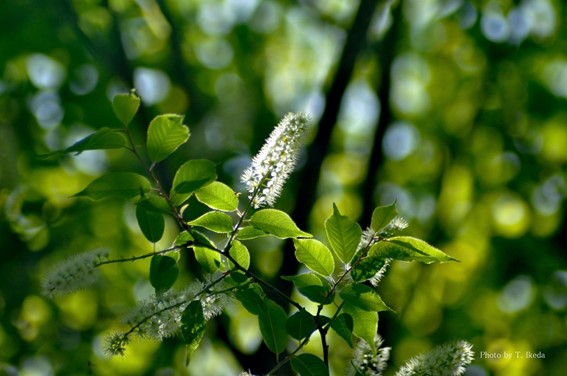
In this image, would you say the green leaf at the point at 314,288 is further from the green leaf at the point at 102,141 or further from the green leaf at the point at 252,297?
the green leaf at the point at 102,141

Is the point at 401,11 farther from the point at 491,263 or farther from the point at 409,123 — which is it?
the point at 491,263

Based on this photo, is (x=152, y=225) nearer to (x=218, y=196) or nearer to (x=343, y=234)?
(x=218, y=196)

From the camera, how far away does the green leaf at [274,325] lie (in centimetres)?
170

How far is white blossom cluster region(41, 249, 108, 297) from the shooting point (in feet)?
5.54

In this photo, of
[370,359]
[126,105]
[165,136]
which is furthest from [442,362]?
[126,105]

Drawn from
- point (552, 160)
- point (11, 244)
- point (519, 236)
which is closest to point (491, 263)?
point (519, 236)

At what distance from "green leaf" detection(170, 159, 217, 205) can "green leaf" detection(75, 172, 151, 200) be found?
79mm

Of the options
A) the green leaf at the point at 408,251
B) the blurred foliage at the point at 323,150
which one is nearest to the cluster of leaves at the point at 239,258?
the green leaf at the point at 408,251

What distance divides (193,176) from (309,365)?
0.47 meters

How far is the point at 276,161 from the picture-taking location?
1.67 m

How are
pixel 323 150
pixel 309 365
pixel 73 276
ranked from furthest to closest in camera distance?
1. pixel 323 150
2. pixel 73 276
3. pixel 309 365

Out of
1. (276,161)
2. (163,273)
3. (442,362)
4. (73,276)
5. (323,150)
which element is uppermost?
(276,161)

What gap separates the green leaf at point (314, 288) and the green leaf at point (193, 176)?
0.29 metres

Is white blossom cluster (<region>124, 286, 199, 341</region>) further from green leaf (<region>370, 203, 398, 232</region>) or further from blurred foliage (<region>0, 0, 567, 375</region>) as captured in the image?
blurred foliage (<region>0, 0, 567, 375</region>)
